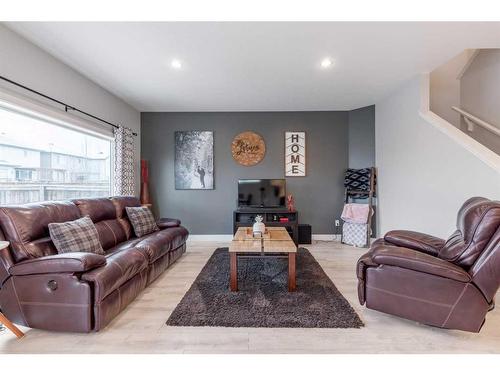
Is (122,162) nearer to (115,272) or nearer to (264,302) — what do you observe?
(115,272)

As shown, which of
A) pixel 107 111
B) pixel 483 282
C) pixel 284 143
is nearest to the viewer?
pixel 483 282

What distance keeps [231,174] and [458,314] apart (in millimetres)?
3886

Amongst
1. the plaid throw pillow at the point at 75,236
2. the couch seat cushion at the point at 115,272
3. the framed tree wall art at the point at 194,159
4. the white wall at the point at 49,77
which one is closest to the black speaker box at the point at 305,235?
the framed tree wall art at the point at 194,159

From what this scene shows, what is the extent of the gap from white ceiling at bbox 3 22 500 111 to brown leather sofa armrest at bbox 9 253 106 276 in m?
2.04

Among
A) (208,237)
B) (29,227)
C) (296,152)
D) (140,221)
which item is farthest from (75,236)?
(296,152)

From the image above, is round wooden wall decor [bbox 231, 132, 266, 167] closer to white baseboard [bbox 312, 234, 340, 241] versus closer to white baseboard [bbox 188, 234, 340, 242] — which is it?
white baseboard [bbox 188, 234, 340, 242]

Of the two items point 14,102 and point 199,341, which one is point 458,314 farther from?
point 14,102

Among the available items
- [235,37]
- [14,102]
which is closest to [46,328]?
[14,102]

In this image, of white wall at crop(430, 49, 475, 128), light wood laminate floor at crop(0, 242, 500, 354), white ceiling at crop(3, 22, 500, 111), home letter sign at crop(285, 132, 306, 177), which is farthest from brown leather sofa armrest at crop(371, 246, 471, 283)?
white wall at crop(430, 49, 475, 128)

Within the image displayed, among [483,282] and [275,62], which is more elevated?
[275,62]

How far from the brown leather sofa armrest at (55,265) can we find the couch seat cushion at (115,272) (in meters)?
0.09

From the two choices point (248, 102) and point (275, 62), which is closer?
point (275, 62)

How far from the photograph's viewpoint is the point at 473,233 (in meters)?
1.85

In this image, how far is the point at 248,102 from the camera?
441 centimetres
